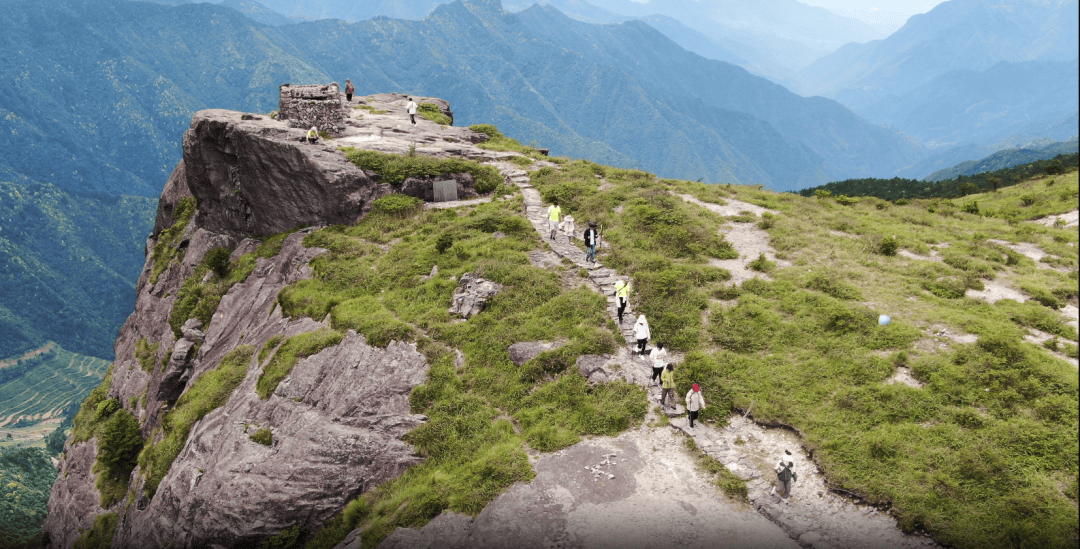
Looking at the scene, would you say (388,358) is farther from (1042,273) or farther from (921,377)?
(1042,273)

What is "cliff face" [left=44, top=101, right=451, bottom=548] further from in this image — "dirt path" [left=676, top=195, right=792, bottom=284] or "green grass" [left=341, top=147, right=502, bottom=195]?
"dirt path" [left=676, top=195, right=792, bottom=284]

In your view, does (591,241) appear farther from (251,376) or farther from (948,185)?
(948,185)

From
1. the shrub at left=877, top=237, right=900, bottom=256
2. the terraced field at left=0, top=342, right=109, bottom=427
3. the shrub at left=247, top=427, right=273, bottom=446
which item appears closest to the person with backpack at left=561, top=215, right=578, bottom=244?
the shrub at left=877, top=237, right=900, bottom=256

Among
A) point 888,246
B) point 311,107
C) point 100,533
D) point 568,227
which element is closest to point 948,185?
point 888,246

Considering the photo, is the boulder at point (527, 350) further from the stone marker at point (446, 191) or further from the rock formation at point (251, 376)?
the stone marker at point (446, 191)

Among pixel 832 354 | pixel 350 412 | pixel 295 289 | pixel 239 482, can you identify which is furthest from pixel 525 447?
pixel 295 289

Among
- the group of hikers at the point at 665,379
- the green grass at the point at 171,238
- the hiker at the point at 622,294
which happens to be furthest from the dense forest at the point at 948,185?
the green grass at the point at 171,238
